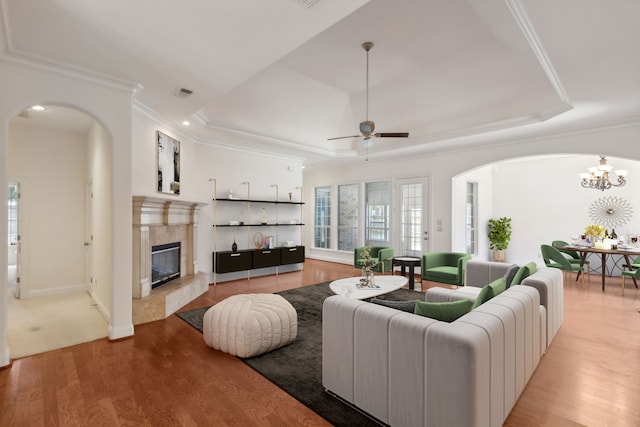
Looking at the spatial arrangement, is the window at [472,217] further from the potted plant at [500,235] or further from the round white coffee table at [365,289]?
the round white coffee table at [365,289]

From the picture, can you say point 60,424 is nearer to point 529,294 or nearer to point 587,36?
point 529,294

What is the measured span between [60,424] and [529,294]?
365cm

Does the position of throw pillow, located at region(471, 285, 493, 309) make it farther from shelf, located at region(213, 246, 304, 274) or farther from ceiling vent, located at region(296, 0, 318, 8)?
shelf, located at region(213, 246, 304, 274)

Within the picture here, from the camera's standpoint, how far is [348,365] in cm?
226

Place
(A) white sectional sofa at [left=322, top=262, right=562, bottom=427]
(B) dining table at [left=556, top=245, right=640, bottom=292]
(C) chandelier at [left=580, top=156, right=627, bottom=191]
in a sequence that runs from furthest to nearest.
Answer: (C) chandelier at [left=580, top=156, right=627, bottom=191] < (B) dining table at [left=556, top=245, right=640, bottom=292] < (A) white sectional sofa at [left=322, top=262, right=562, bottom=427]

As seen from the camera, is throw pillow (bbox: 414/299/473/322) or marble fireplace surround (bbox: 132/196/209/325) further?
marble fireplace surround (bbox: 132/196/209/325)

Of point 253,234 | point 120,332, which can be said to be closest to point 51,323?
point 120,332

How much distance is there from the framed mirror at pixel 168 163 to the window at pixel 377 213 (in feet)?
15.9

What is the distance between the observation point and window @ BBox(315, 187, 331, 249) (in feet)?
31.4

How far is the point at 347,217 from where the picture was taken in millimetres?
9086

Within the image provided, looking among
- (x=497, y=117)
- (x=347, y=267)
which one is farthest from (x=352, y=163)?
(x=497, y=117)

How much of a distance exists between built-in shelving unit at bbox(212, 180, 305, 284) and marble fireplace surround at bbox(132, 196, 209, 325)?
707mm

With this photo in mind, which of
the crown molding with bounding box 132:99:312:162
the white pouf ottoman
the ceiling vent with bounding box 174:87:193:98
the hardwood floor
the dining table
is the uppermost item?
the ceiling vent with bounding box 174:87:193:98

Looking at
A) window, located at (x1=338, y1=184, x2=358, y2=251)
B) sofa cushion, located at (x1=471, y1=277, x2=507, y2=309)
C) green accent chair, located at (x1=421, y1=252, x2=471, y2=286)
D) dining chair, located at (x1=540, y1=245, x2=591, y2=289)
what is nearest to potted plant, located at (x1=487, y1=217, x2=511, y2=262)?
dining chair, located at (x1=540, y1=245, x2=591, y2=289)
